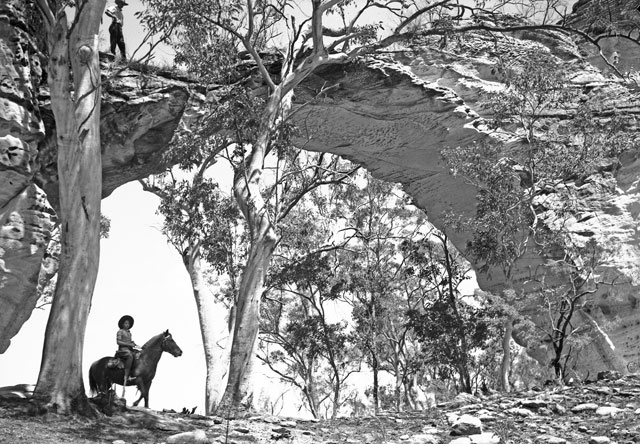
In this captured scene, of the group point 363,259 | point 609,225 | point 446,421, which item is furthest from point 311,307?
point 446,421

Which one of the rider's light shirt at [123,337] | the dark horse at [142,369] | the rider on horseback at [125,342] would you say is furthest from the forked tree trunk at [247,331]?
the rider's light shirt at [123,337]

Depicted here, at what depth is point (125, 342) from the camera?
10062 millimetres

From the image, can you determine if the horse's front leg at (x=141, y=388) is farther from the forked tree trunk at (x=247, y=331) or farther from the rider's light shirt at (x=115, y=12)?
the rider's light shirt at (x=115, y=12)

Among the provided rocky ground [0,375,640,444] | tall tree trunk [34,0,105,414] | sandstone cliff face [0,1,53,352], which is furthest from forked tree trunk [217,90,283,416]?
sandstone cliff face [0,1,53,352]

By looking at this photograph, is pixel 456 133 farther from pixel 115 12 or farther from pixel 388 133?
pixel 115 12

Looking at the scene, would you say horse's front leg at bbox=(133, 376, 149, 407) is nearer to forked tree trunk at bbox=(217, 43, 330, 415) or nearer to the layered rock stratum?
forked tree trunk at bbox=(217, 43, 330, 415)

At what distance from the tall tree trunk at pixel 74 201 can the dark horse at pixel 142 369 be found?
98cm

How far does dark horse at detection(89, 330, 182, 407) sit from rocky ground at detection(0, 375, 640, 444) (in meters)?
0.88

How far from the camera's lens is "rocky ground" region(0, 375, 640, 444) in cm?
734

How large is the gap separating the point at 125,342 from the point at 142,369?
54cm

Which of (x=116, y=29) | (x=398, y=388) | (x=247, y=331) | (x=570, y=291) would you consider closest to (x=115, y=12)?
(x=116, y=29)

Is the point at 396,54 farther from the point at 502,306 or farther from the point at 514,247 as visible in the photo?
the point at 502,306

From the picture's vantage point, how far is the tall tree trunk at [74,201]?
8727mm

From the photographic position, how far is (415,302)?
2289 centimetres
